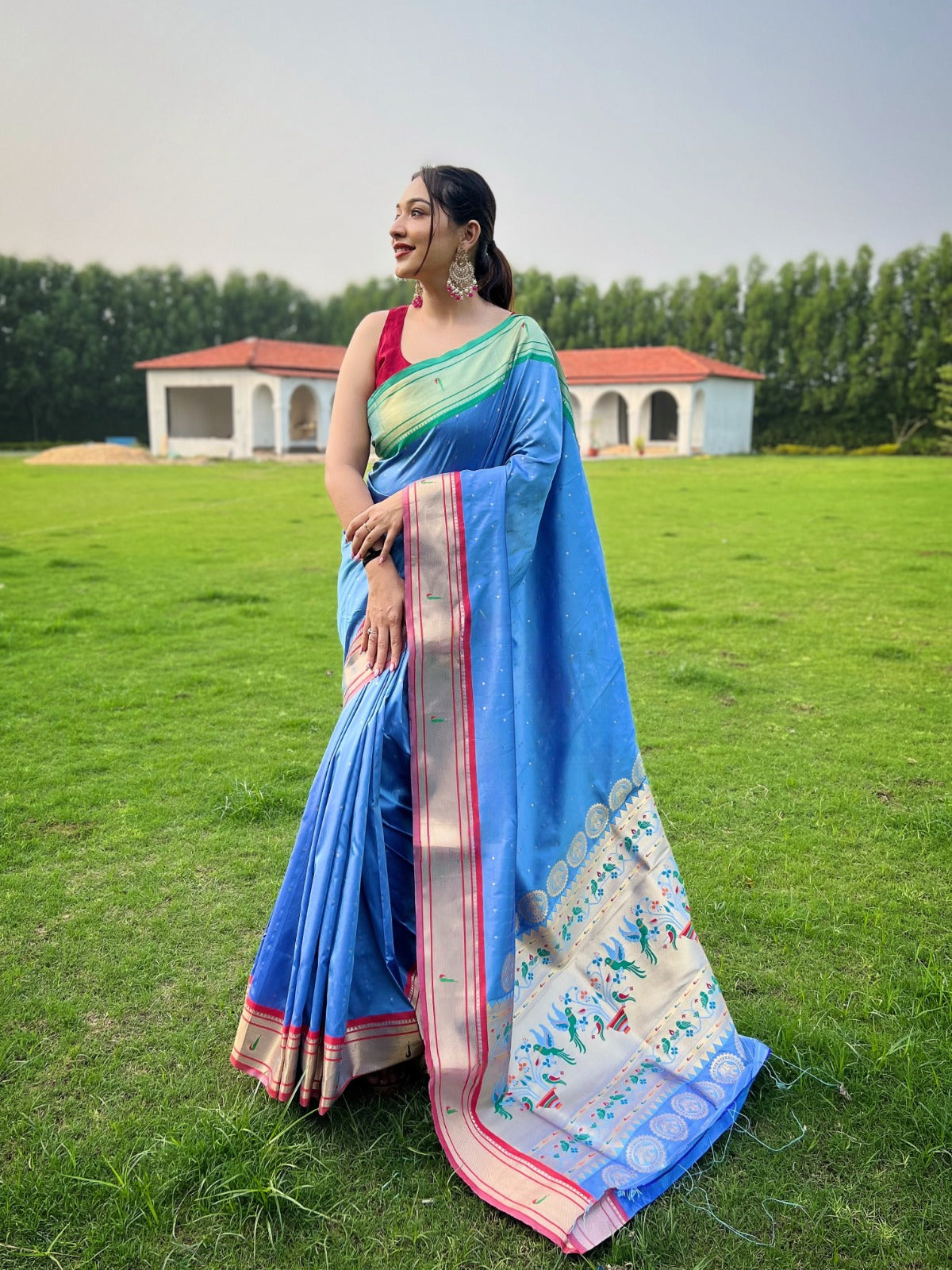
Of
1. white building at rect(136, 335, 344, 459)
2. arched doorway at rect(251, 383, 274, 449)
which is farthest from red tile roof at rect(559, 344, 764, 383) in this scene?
arched doorway at rect(251, 383, 274, 449)

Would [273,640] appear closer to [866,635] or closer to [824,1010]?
[866,635]

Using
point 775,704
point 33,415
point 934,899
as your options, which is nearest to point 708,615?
point 775,704

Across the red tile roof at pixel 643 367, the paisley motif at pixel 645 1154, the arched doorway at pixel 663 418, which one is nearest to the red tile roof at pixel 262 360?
the red tile roof at pixel 643 367

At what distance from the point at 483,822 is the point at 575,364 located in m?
36.5

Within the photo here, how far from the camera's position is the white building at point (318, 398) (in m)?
34.5

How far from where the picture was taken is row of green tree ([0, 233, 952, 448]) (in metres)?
38.7

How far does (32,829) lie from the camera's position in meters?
4.00

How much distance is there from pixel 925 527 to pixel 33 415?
3606 centimetres

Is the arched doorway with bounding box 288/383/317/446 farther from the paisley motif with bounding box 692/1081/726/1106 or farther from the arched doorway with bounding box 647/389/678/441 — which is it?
the paisley motif with bounding box 692/1081/726/1106

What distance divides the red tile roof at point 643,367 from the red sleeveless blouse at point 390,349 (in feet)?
106

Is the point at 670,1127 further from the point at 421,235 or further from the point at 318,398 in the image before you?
the point at 318,398

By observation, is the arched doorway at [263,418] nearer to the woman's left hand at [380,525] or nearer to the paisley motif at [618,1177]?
the woman's left hand at [380,525]

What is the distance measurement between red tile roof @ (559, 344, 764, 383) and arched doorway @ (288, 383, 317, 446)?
9363mm

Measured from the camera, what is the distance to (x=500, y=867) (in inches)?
89.4
